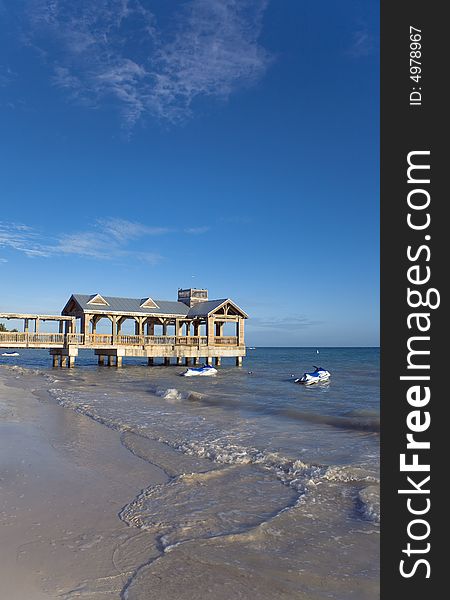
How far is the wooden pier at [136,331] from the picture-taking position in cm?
3625

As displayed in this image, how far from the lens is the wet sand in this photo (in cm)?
417

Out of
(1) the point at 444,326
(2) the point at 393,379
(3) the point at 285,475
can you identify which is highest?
(1) the point at 444,326

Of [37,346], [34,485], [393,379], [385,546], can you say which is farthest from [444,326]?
[37,346]

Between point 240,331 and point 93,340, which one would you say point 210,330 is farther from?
point 93,340

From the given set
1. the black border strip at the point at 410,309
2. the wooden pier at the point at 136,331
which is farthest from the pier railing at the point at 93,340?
the black border strip at the point at 410,309

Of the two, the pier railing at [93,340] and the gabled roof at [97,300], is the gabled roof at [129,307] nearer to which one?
the gabled roof at [97,300]

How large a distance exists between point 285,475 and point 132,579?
14.4 feet

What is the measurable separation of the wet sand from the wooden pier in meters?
26.4

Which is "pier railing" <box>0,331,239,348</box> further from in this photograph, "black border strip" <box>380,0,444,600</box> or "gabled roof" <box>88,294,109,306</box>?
"black border strip" <box>380,0,444,600</box>

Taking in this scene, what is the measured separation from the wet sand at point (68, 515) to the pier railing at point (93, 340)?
2535 centimetres

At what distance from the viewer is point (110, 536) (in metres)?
5.20

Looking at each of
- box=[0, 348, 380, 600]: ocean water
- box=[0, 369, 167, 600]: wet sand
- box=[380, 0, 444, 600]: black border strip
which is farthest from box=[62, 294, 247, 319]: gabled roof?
box=[380, 0, 444, 600]: black border strip

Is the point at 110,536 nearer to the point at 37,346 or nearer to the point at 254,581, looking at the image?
the point at 254,581

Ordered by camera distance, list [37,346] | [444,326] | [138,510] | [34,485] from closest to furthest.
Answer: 1. [444,326]
2. [138,510]
3. [34,485]
4. [37,346]
